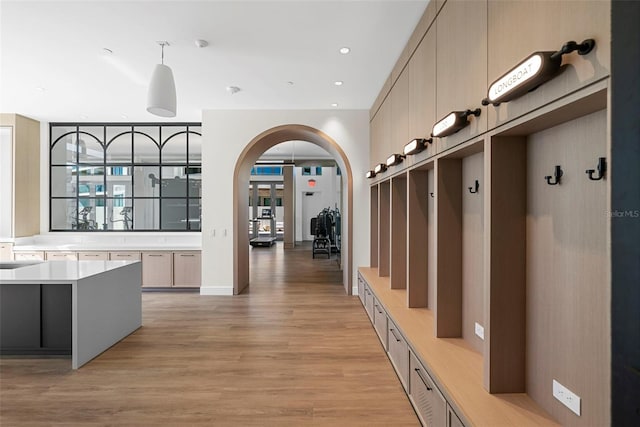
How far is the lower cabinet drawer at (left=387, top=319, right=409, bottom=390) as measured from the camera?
8.68 ft

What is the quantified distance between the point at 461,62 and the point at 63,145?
7923 millimetres

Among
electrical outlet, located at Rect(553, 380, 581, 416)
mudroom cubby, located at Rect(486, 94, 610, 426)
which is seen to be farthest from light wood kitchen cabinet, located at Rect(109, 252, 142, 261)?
electrical outlet, located at Rect(553, 380, 581, 416)

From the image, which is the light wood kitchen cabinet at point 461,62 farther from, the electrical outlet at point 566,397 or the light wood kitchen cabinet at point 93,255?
the light wood kitchen cabinet at point 93,255

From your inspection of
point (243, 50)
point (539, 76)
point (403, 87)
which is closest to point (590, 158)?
point (539, 76)

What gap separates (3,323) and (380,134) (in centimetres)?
501

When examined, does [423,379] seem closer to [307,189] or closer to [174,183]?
[174,183]

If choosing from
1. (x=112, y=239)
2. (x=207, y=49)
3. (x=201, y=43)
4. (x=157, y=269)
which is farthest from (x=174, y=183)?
(x=201, y=43)

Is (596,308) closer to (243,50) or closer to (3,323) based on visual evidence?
(243,50)

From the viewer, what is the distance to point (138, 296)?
4363mm

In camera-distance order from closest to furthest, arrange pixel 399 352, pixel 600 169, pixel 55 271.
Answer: pixel 600 169, pixel 399 352, pixel 55 271

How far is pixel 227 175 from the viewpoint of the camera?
234 inches

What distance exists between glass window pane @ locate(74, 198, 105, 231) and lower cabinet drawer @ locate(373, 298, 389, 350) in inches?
238

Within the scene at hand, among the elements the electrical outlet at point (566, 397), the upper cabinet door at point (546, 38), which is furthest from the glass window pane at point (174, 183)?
the electrical outlet at point (566, 397)

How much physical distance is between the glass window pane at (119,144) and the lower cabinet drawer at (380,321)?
234 inches
